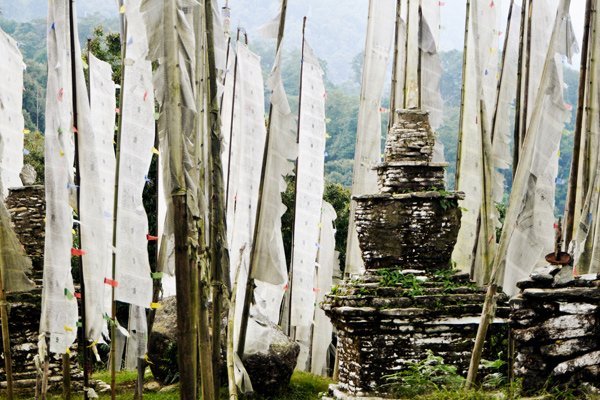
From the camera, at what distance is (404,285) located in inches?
369

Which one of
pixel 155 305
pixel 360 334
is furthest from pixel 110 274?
pixel 360 334

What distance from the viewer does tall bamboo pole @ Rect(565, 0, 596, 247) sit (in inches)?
302

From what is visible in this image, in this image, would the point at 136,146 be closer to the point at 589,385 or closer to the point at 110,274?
the point at 110,274

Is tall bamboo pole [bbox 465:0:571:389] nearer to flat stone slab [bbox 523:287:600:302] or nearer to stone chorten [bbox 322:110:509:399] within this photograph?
flat stone slab [bbox 523:287:600:302]

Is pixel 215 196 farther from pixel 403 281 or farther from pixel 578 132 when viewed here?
pixel 578 132

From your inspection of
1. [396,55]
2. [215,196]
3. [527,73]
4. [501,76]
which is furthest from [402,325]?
[396,55]

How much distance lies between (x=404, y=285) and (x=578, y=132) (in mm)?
2399

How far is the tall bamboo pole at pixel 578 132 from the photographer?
7665 mm

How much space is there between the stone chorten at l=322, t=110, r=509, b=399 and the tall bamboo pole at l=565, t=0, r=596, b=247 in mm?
1631

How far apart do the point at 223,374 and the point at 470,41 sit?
5071 millimetres

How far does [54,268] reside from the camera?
9711 millimetres

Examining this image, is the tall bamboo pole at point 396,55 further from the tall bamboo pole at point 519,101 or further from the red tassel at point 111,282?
the red tassel at point 111,282

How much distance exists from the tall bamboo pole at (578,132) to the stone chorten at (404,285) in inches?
64.2

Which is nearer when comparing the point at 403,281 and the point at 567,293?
the point at 567,293
